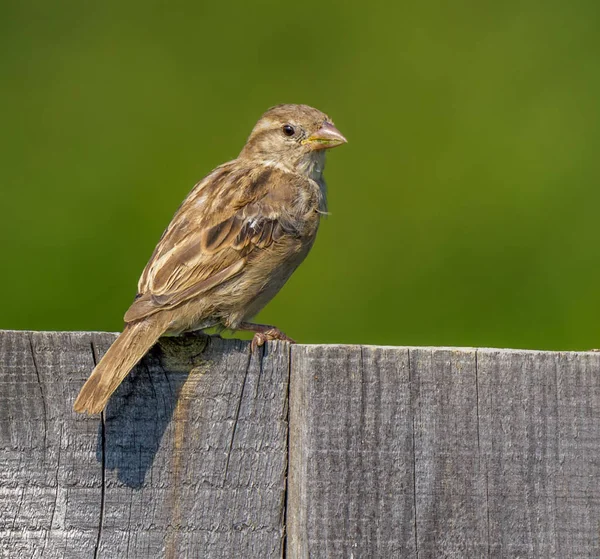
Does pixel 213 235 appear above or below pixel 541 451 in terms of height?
above

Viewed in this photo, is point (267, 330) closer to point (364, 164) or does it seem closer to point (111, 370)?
point (111, 370)

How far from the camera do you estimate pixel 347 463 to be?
3.60m

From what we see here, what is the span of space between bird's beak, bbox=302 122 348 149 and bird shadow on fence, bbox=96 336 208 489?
3.04 meters

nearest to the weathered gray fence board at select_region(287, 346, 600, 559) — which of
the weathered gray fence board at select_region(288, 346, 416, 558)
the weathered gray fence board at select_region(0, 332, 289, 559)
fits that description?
the weathered gray fence board at select_region(288, 346, 416, 558)

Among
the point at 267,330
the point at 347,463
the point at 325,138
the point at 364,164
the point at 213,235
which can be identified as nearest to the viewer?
the point at 347,463

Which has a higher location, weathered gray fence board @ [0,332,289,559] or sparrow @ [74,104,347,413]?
sparrow @ [74,104,347,413]

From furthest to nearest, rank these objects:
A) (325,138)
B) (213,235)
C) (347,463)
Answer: (325,138)
(213,235)
(347,463)

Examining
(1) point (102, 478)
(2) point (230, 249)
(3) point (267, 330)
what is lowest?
(1) point (102, 478)

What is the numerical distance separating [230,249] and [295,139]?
58.8 inches

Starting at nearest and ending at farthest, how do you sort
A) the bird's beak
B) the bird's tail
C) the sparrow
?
the bird's tail < the sparrow < the bird's beak

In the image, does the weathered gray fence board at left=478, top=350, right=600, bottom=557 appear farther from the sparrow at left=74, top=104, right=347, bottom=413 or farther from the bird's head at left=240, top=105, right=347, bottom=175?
the bird's head at left=240, top=105, right=347, bottom=175

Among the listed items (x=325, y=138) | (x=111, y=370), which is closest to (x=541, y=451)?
(x=111, y=370)

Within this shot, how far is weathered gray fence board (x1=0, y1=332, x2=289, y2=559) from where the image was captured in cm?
359

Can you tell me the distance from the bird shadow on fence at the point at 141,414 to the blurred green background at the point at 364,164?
4.48m
